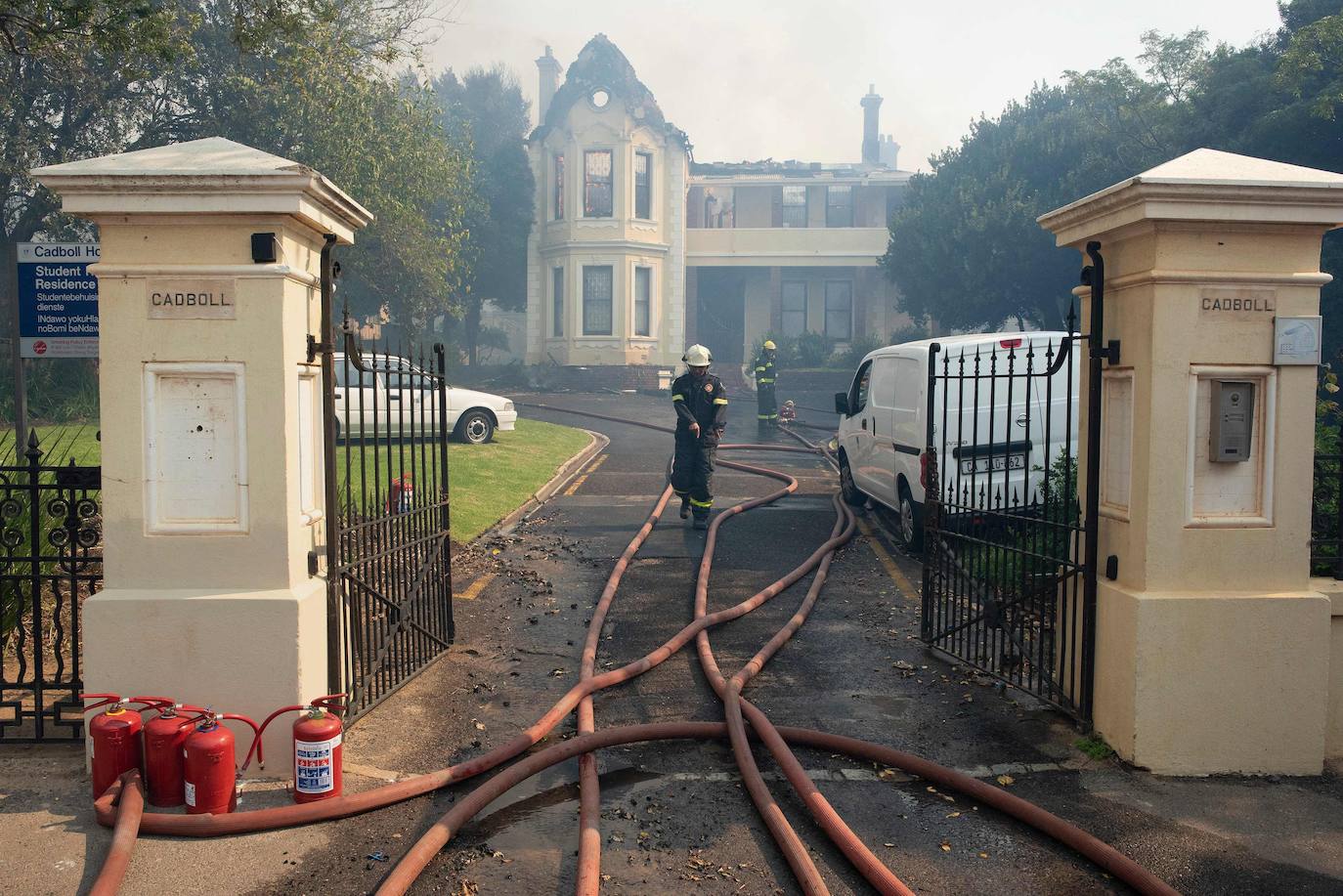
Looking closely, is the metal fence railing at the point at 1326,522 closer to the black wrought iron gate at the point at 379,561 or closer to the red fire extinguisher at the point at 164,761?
the black wrought iron gate at the point at 379,561

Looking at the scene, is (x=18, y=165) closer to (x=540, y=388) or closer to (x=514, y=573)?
(x=514, y=573)

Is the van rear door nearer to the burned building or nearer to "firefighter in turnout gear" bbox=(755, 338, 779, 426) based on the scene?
"firefighter in turnout gear" bbox=(755, 338, 779, 426)

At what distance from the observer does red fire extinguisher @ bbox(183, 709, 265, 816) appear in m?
4.71

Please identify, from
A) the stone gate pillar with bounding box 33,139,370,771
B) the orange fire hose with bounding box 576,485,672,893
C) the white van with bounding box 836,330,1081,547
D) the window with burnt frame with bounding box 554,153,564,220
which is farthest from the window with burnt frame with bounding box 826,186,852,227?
the stone gate pillar with bounding box 33,139,370,771

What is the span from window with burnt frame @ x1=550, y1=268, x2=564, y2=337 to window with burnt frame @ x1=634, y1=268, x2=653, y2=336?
2592mm

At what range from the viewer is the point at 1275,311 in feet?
17.9

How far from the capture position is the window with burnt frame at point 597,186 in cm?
3756

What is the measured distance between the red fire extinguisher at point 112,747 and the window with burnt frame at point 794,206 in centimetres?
4064

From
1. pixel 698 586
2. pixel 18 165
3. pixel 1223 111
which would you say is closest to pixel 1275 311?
pixel 698 586

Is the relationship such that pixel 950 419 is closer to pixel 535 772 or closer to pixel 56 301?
pixel 535 772

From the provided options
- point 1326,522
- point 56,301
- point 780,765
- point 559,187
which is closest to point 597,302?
point 559,187

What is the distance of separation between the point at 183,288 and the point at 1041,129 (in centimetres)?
3198

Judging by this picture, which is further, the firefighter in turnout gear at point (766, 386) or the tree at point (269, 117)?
the firefighter in turnout gear at point (766, 386)

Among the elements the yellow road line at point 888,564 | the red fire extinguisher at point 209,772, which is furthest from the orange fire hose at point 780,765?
the red fire extinguisher at point 209,772
